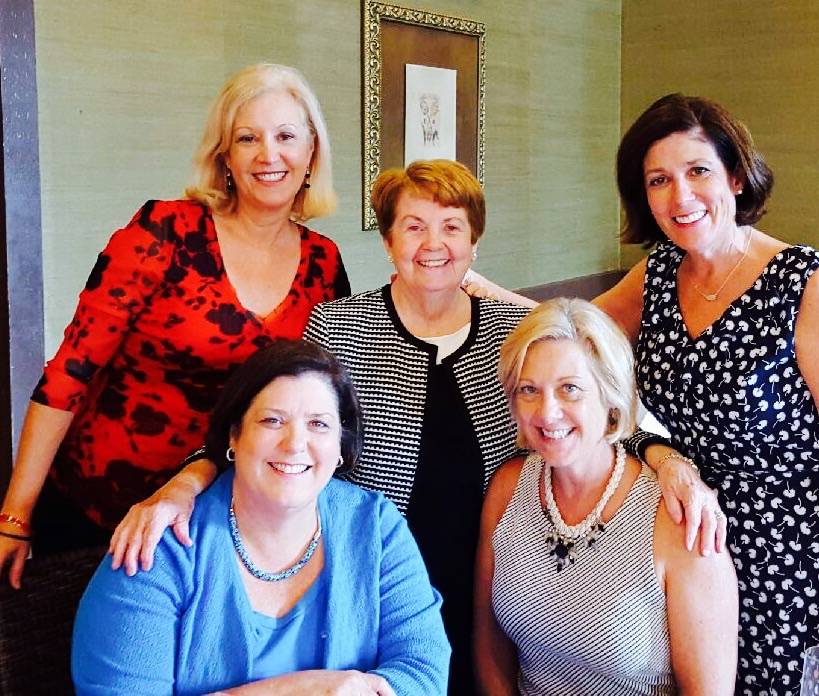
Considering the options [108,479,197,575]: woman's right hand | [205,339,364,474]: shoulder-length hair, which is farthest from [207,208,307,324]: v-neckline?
[108,479,197,575]: woman's right hand

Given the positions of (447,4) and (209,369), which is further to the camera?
(447,4)

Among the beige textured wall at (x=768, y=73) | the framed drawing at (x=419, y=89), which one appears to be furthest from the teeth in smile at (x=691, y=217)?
the beige textured wall at (x=768, y=73)

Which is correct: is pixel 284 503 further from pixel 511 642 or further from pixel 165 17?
pixel 165 17

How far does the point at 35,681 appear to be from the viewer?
66.1 inches

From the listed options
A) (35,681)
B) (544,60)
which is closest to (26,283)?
(35,681)

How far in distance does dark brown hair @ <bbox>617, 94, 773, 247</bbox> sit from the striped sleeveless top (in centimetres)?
61

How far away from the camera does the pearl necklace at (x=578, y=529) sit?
72.7 inches

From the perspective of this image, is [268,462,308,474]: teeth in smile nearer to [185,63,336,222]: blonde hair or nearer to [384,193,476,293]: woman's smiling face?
[384,193,476,293]: woman's smiling face

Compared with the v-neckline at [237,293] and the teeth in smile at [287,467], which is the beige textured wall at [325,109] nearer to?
the v-neckline at [237,293]

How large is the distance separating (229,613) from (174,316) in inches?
27.6

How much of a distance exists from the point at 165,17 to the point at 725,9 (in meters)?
3.02

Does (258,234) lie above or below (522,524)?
above

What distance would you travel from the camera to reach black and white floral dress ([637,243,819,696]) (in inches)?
75.6

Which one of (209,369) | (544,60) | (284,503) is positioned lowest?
(284,503)
